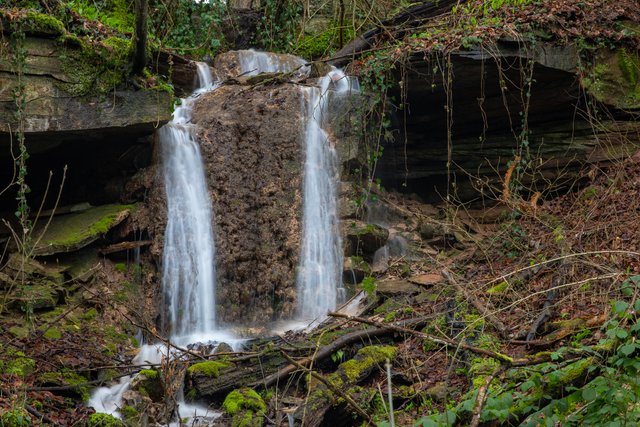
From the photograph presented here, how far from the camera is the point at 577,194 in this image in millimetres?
10250

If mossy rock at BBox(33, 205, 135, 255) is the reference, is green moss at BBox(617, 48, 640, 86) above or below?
above

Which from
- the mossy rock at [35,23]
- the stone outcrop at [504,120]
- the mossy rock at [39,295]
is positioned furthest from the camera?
the stone outcrop at [504,120]

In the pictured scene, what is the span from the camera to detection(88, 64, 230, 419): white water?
28.6ft

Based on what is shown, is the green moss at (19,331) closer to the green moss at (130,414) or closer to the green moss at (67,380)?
the green moss at (67,380)

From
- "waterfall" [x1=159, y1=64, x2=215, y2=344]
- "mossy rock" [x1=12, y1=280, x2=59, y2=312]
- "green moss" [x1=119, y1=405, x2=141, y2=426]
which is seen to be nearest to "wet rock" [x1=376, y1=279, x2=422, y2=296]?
"waterfall" [x1=159, y1=64, x2=215, y2=344]

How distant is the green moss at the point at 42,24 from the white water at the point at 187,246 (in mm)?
1978

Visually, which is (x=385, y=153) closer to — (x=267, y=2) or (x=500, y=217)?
(x=500, y=217)

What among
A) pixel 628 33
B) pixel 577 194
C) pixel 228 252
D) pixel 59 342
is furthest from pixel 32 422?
pixel 628 33

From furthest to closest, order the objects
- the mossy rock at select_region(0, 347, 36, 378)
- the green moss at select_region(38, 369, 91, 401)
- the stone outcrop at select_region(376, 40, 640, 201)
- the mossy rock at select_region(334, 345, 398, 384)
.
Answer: the stone outcrop at select_region(376, 40, 640, 201)
the mossy rock at select_region(334, 345, 398, 384)
the green moss at select_region(38, 369, 91, 401)
the mossy rock at select_region(0, 347, 36, 378)

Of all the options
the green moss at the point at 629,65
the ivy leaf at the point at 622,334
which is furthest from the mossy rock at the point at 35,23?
the green moss at the point at 629,65

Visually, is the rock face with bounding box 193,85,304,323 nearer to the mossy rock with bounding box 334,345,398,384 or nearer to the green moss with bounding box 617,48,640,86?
the mossy rock with bounding box 334,345,398,384

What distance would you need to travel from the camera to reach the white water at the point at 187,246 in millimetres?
8719

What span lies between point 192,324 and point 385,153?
4.69 metres

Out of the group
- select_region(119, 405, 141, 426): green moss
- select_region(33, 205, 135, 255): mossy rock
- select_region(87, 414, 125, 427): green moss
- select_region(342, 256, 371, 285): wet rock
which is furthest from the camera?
select_region(342, 256, 371, 285): wet rock
